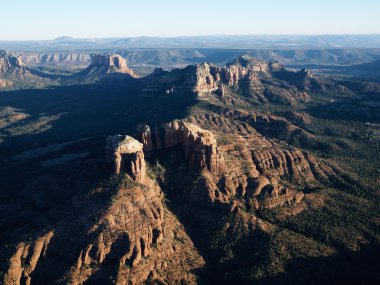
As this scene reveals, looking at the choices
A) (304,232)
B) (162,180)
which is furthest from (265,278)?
(162,180)

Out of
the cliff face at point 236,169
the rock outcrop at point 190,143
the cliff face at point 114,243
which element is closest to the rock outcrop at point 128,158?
the cliff face at point 114,243

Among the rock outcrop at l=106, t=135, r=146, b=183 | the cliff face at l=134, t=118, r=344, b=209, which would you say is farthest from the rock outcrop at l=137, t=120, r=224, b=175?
the rock outcrop at l=106, t=135, r=146, b=183

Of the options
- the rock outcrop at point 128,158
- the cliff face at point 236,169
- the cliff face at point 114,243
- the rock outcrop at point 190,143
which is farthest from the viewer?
the rock outcrop at point 190,143

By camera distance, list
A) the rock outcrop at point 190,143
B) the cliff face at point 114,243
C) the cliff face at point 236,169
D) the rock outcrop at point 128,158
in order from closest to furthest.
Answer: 1. the cliff face at point 114,243
2. the rock outcrop at point 128,158
3. the cliff face at point 236,169
4. the rock outcrop at point 190,143

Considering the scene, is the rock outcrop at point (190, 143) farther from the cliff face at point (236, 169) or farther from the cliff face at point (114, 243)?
the cliff face at point (114, 243)

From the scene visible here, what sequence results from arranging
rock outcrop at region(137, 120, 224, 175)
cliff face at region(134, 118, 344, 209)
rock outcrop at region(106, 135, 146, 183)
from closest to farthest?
rock outcrop at region(106, 135, 146, 183) < cliff face at region(134, 118, 344, 209) < rock outcrop at region(137, 120, 224, 175)

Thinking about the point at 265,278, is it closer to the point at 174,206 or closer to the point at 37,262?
the point at 174,206

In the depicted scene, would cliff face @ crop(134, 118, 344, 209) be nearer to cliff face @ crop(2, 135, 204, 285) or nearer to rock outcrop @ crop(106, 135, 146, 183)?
rock outcrop @ crop(106, 135, 146, 183)

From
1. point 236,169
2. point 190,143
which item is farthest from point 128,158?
point 236,169
